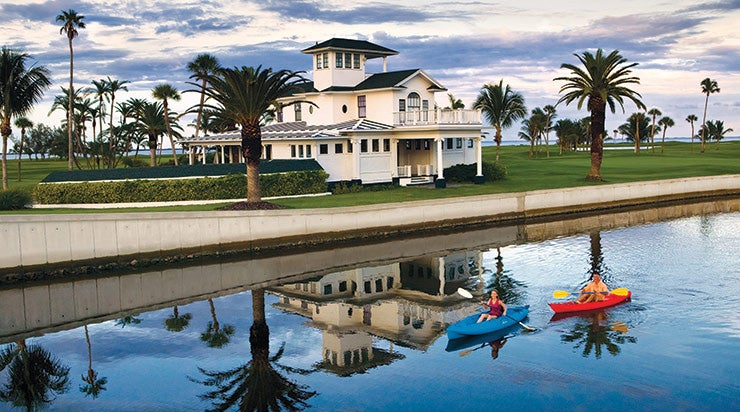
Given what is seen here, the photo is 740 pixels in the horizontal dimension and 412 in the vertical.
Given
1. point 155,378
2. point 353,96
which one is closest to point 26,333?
point 155,378

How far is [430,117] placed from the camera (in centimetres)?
5600

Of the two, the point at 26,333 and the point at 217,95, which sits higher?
the point at 217,95

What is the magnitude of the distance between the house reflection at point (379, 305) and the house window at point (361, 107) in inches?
971

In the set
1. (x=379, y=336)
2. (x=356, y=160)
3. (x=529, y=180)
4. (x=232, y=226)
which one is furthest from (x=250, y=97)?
Answer: (x=529, y=180)

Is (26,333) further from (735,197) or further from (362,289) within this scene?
(735,197)

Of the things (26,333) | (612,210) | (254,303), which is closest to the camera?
(26,333)

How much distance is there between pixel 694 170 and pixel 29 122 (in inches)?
2605

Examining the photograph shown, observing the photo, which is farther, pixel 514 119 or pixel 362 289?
pixel 514 119

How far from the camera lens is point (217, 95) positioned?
4100cm

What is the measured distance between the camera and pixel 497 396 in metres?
17.6

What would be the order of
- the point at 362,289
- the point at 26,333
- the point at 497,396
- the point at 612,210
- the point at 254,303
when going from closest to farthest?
1. the point at 497,396
2. the point at 26,333
3. the point at 254,303
4. the point at 362,289
5. the point at 612,210

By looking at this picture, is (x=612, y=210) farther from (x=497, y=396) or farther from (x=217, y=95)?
(x=497, y=396)

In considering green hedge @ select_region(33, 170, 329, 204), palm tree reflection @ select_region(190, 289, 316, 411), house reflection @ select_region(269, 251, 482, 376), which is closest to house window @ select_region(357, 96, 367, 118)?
green hedge @ select_region(33, 170, 329, 204)

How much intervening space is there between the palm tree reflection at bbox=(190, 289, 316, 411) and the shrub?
82.4 feet
